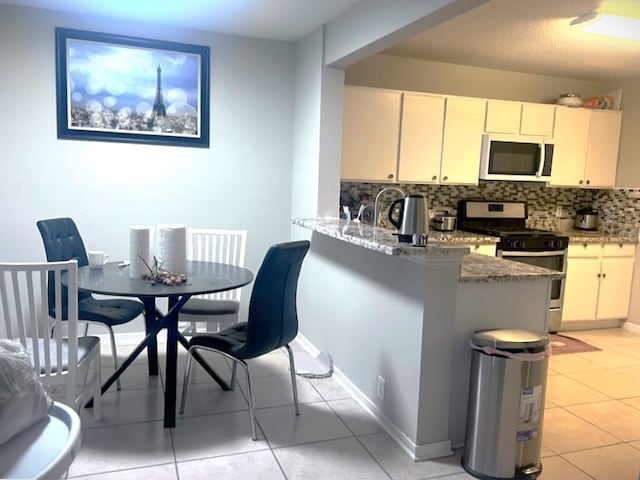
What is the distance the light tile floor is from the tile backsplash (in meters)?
1.71

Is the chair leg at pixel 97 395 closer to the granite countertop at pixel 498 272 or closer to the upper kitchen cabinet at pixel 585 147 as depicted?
the granite countertop at pixel 498 272

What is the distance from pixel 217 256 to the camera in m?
3.59

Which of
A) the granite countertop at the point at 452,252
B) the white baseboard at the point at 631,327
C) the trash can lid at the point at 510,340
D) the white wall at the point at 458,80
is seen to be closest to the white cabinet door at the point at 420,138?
the white wall at the point at 458,80

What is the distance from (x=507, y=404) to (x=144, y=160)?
9.39 ft

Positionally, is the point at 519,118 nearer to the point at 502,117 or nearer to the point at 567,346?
the point at 502,117

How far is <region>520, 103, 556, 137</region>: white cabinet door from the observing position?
4.32 metres

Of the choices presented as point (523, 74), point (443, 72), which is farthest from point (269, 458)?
point (523, 74)

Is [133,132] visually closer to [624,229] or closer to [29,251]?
[29,251]

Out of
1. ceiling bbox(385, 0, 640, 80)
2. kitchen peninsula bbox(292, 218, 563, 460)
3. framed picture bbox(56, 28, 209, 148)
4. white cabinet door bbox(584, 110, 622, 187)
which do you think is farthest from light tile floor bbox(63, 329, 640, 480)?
ceiling bbox(385, 0, 640, 80)

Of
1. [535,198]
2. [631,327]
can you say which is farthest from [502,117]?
[631,327]

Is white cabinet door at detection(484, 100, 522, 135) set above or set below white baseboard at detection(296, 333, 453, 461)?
above

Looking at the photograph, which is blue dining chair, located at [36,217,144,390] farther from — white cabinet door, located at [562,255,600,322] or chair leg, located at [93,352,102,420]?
white cabinet door, located at [562,255,600,322]

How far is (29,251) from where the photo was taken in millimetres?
3518

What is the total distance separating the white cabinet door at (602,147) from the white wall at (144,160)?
8.93 ft
